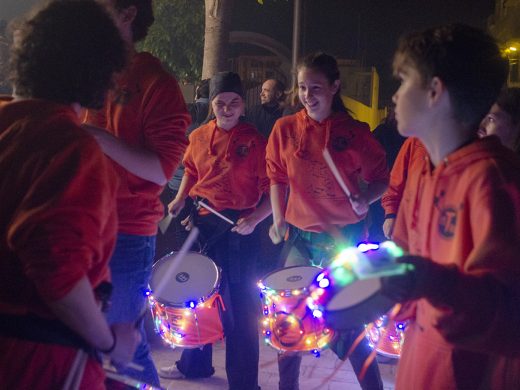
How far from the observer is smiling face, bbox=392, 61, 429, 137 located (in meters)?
2.04

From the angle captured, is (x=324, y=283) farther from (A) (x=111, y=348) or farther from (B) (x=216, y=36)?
(B) (x=216, y=36)

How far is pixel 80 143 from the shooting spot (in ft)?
5.58

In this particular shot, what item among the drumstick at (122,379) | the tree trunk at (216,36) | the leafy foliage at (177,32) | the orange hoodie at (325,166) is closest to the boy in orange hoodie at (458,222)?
the drumstick at (122,379)

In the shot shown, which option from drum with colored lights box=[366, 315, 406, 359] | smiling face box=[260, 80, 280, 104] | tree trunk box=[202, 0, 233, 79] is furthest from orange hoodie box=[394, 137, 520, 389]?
tree trunk box=[202, 0, 233, 79]

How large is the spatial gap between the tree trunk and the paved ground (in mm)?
4598

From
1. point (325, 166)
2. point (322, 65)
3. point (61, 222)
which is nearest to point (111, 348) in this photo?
point (61, 222)

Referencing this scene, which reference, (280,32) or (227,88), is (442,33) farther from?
(280,32)

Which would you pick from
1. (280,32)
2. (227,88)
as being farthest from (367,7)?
(227,88)

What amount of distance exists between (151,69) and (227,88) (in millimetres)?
1812

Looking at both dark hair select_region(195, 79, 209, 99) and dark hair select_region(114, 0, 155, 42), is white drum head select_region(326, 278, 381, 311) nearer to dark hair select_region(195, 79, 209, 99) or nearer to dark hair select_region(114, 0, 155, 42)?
dark hair select_region(114, 0, 155, 42)

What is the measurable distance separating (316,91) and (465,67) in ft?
7.18

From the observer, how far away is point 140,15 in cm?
292

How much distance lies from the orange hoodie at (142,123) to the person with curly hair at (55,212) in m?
0.88

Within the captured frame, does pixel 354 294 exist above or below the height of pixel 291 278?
above
